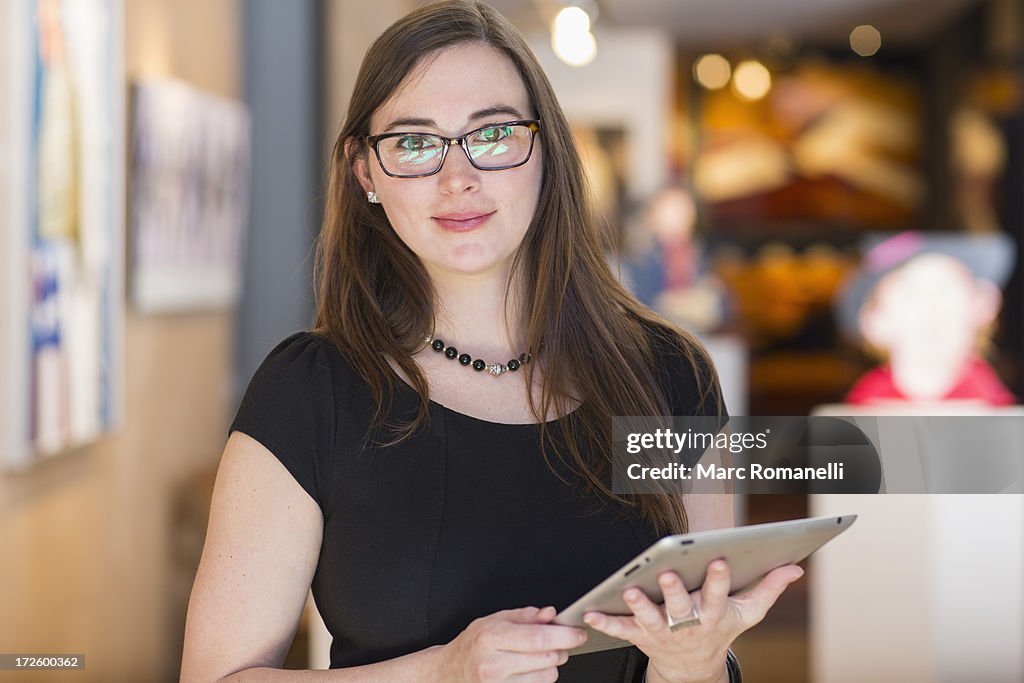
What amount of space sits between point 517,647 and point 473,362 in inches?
15.5

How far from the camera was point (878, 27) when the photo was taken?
844cm

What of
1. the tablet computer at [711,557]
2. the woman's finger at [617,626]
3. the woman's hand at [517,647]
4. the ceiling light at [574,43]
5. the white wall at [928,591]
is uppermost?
the ceiling light at [574,43]

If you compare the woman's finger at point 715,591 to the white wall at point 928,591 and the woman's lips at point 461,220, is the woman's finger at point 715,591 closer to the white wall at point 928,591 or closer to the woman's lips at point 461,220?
the woman's lips at point 461,220

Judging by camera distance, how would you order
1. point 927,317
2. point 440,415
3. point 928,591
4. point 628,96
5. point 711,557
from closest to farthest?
point 711,557 < point 440,415 < point 928,591 < point 927,317 < point 628,96

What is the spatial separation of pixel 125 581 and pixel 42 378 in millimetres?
1068

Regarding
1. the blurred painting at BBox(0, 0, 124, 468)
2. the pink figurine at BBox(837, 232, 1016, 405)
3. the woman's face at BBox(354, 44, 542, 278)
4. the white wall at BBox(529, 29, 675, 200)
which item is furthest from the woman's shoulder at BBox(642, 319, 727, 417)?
the white wall at BBox(529, 29, 675, 200)

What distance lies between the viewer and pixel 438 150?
1.26 metres

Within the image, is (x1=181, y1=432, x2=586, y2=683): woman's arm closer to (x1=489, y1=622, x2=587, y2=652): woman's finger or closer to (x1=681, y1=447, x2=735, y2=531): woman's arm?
(x1=489, y1=622, x2=587, y2=652): woman's finger

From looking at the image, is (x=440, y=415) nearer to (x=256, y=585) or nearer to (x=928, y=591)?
(x=256, y=585)

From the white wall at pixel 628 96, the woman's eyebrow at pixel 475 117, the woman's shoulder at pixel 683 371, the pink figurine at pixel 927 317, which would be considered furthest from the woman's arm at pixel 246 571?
the white wall at pixel 628 96

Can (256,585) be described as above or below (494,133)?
below

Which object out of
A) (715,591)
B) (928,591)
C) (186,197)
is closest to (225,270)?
(186,197)

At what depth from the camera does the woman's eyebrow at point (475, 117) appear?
127 centimetres

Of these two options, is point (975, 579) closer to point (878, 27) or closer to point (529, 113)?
point (529, 113)
